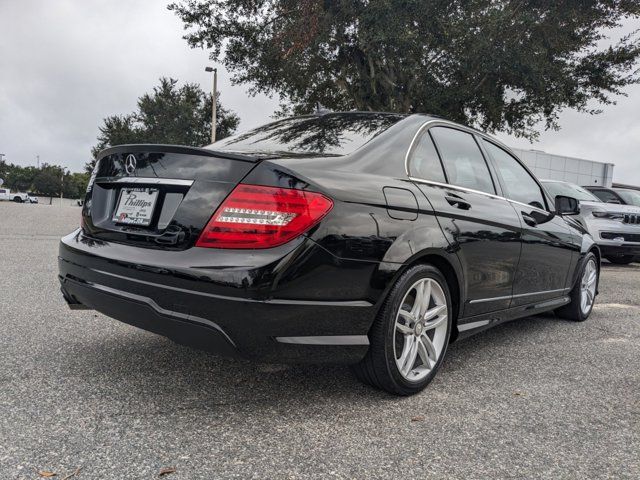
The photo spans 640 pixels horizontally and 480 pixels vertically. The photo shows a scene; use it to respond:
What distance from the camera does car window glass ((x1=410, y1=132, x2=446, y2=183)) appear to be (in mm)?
2904

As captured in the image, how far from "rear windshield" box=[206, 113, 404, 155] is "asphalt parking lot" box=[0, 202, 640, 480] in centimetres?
124

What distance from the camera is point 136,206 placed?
253 cm

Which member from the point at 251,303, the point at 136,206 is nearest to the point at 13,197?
the point at 136,206

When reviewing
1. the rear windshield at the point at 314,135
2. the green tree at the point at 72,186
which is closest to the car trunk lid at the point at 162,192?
the rear windshield at the point at 314,135

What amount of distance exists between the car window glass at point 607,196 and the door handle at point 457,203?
931 cm

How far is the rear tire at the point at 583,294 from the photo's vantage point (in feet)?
15.7

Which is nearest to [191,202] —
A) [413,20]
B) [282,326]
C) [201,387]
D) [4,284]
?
[282,326]

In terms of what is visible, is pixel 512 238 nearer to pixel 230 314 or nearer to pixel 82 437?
pixel 230 314

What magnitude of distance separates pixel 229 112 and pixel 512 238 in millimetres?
41342

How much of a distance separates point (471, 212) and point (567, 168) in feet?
A: 128

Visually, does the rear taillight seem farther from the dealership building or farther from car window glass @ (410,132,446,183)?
the dealership building

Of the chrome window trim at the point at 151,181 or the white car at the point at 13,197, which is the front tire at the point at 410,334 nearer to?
the chrome window trim at the point at 151,181

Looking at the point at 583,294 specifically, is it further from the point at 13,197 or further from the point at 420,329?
the point at 13,197

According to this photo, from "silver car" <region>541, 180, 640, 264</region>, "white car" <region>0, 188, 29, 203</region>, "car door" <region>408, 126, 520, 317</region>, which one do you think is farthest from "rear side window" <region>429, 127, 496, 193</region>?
"white car" <region>0, 188, 29, 203</region>
